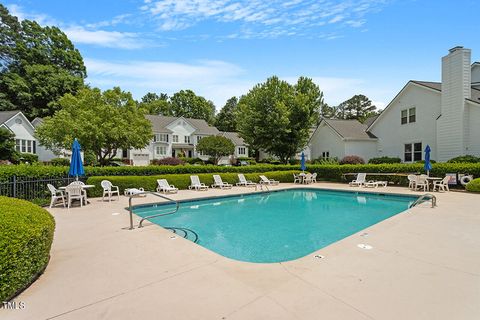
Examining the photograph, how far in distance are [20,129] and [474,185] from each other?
40001 millimetres

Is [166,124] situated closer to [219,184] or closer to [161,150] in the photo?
[161,150]

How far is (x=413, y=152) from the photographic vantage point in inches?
855

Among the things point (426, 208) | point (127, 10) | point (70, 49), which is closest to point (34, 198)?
point (127, 10)

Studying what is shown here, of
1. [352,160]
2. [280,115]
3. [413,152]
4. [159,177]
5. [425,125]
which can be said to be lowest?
[159,177]

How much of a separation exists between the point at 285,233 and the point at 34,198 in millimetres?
10746

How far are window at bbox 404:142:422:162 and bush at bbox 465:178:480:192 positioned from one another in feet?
25.5

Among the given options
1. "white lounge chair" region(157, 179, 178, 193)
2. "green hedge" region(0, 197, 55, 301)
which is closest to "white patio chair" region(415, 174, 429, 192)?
"white lounge chair" region(157, 179, 178, 193)

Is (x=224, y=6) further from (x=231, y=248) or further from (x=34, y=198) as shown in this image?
(x=34, y=198)

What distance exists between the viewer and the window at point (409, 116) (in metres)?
21.8

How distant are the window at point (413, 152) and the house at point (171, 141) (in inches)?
876

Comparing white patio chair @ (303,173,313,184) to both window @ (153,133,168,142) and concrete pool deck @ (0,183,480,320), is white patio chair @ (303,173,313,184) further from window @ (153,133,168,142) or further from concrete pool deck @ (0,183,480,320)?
window @ (153,133,168,142)

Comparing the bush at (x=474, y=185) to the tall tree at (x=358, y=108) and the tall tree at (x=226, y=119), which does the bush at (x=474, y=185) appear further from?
the tall tree at (x=358, y=108)

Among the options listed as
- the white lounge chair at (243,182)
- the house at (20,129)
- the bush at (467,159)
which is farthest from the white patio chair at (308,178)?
the house at (20,129)

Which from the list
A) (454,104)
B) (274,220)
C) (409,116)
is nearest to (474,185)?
(454,104)
